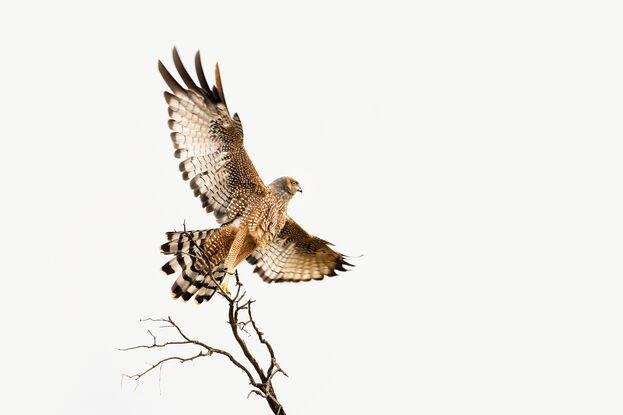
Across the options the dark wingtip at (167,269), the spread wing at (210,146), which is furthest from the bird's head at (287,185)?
the dark wingtip at (167,269)

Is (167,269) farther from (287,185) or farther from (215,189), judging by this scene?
(287,185)

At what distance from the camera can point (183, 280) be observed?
18.7 ft

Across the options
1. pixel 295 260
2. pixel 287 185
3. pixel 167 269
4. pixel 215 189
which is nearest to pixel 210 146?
pixel 215 189

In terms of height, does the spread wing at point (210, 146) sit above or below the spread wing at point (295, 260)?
above

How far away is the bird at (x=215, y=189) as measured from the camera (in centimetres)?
571

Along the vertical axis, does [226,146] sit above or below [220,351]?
above

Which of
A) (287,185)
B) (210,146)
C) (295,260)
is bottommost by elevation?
(295,260)

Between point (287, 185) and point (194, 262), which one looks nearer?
point (194, 262)

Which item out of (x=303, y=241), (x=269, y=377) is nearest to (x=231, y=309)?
(x=269, y=377)

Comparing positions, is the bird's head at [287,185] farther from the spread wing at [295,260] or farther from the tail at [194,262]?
the tail at [194,262]

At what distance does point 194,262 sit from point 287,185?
122cm

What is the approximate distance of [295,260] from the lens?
705 centimetres

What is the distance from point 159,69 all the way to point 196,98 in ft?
1.32

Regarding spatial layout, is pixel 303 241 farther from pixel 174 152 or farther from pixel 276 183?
pixel 174 152
